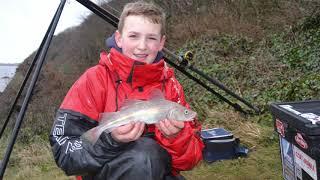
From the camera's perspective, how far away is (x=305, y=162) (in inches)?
106

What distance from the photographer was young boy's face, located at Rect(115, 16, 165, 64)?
3018 millimetres

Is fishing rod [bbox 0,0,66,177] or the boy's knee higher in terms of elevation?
fishing rod [bbox 0,0,66,177]

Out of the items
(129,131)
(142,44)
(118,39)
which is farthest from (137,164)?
(118,39)

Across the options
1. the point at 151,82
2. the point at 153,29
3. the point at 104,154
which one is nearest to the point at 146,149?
the point at 104,154

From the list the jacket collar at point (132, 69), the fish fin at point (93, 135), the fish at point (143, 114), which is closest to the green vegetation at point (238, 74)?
the jacket collar at point (132, 69)

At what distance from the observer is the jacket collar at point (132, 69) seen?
2963 mm

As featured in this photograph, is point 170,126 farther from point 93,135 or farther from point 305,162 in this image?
point 305,162

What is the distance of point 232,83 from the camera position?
32.1ft

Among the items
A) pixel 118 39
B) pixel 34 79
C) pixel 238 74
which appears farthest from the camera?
pixel 238 74

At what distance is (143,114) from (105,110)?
632 mm

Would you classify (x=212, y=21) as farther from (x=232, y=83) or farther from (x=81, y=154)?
(x=81, y=154)

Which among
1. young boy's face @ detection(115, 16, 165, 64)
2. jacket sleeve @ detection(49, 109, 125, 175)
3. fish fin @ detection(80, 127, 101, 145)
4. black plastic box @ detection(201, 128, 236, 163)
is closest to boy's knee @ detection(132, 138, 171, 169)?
jacket sleeve @ detection(49, 109, 125, 175)

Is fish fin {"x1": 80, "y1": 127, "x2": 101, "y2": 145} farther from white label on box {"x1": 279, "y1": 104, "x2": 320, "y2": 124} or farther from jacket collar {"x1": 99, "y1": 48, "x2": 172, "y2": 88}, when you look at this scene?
white label on box {"x1": 279, "y1": 104, "x2": 320, "y2": 124}

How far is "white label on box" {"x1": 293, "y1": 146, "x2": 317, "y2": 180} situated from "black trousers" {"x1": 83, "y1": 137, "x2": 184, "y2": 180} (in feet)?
2.98
